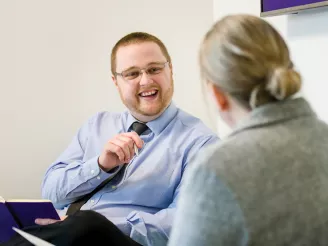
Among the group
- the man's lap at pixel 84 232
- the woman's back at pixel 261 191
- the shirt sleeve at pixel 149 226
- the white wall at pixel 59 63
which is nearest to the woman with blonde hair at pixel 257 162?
the woman's back at pixel 261 191

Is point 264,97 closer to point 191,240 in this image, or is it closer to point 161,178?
point 191,240

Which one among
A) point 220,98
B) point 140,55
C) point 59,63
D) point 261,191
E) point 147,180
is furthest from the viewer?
point 59,63

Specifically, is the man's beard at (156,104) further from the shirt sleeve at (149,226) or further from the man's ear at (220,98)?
the man's ear at (220,98)

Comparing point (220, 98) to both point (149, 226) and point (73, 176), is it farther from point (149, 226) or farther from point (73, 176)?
point (73, 176)

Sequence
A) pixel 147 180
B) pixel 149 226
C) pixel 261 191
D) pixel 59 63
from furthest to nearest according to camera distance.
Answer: pixel 59 63 → pixel 147 180 → pixel 149 226 → pixel 261 191

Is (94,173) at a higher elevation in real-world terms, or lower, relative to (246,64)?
lower

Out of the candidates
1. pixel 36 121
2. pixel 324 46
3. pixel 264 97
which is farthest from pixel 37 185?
pixel 264 97

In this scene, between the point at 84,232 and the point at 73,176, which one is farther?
the point at 73,176

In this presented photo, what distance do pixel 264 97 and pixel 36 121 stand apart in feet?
5.03

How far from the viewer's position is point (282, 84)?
76 cm

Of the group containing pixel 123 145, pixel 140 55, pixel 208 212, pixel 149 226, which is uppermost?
pixel 140 55

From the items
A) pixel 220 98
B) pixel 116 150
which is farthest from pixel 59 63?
pixel 220 98

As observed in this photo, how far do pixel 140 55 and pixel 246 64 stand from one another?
3.10 feet

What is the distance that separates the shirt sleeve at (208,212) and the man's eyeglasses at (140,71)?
37.8 inches
